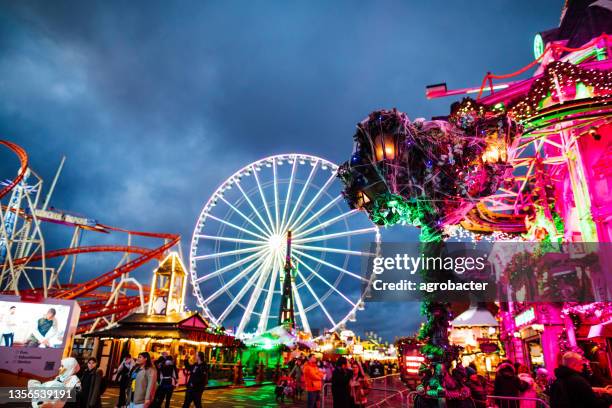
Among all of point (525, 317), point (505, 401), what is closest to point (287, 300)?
point (525, 317)

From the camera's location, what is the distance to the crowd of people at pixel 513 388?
10.5 ft

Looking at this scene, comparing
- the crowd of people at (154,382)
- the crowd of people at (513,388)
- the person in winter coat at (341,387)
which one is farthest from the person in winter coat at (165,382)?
the crowd of people at (513,388)

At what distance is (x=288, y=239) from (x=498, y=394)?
19.4 metres

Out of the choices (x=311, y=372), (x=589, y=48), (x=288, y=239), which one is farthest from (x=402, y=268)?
(x=288, y=239)

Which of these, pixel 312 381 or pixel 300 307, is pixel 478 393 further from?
pixel 300 307

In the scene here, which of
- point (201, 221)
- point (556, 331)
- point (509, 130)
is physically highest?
point (201, 221)

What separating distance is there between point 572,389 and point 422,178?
2543mm

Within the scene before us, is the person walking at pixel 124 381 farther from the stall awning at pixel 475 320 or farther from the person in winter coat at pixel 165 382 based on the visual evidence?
the stall awning at pixel 475 320

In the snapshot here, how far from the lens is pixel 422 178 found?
4.71m

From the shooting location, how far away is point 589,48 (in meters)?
11.6

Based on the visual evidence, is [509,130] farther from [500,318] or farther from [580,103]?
[500,318]

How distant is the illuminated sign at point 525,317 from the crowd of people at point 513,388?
5.07 m

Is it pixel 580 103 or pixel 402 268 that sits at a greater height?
pixel 580 103

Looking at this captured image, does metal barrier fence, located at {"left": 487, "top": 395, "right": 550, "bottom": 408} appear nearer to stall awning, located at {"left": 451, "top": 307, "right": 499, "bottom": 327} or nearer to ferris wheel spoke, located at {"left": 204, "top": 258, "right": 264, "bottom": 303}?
stall awning, located at {"left": 451, "top": 307, "right": 499, "bottom": 327}
